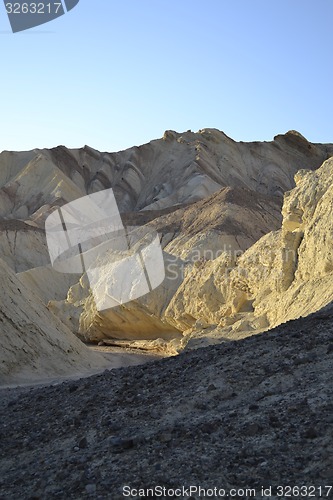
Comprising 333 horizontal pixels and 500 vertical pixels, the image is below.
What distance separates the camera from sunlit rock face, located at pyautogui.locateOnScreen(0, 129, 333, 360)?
1316 centimetres

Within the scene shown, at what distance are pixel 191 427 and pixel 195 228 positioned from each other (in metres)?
24.1

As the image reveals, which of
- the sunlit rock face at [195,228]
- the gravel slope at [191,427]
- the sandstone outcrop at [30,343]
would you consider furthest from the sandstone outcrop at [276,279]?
the gravel slope at [191,427]

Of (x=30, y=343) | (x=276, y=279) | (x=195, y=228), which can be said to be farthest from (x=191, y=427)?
(x=195, y=228)

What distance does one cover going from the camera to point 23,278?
28094 millimetres

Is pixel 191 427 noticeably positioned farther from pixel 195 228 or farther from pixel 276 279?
pixel 195 228

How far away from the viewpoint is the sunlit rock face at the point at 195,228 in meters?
13.2

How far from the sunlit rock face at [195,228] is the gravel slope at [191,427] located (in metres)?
4.67

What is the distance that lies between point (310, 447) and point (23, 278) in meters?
25.6

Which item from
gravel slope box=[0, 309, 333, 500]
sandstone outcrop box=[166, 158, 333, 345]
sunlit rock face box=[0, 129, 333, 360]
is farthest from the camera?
sunlit rock face box=[0, 129, 333, 360]

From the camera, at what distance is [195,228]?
2844 centimetres

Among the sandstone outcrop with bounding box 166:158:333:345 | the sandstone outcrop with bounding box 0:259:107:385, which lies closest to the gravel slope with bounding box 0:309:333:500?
the sandstone outcrop with bounding box 166:158:333:345

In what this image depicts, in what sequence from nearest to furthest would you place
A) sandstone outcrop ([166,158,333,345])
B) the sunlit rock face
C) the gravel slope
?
the gravel slope
sandstone outcrop ([166,158,333,345])
the sunlit rock face

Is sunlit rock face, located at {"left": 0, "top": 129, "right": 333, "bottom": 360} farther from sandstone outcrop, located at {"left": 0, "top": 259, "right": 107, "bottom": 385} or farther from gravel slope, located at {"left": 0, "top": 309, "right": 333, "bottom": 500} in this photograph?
gravel slope, located at {"left": 0, "top": 309, "right": 333, "bottom": 500}

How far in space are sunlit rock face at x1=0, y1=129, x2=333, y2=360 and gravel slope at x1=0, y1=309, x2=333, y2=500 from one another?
4671 mm
